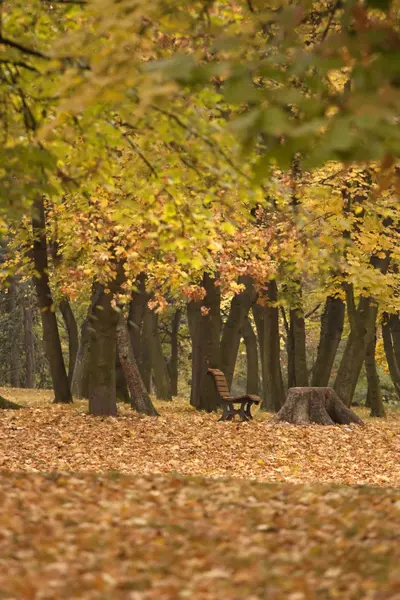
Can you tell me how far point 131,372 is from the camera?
19891mm

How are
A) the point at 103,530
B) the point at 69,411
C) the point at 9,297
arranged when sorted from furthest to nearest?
the point at 9,297, the point at 69,411, the point at 103,530

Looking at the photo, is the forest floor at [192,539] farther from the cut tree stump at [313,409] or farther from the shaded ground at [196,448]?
the cut tree stump at [313,409]

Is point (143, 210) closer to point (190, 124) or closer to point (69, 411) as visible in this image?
point (190, 124)

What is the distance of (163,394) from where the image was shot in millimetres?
29219

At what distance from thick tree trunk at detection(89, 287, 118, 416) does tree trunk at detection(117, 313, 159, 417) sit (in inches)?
57.5

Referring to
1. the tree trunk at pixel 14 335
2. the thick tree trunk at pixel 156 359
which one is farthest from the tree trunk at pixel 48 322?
the tree trunk at pixel 14 335

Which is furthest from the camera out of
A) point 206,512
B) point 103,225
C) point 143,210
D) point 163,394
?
point 163,394

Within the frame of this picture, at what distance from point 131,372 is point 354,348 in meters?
6.30

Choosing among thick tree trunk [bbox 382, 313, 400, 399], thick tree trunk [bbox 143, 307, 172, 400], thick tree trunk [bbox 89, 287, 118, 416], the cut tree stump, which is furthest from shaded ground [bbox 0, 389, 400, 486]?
thick tree trunk [bbox 382, 313, 400, 399]

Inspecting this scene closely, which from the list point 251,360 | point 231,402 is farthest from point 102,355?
point 251,360

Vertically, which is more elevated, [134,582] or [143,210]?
[143,210]

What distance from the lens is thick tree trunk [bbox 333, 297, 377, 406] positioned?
22.7m

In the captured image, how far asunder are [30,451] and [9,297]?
25029mm

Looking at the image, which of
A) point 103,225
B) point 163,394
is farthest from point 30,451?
point 163,394
